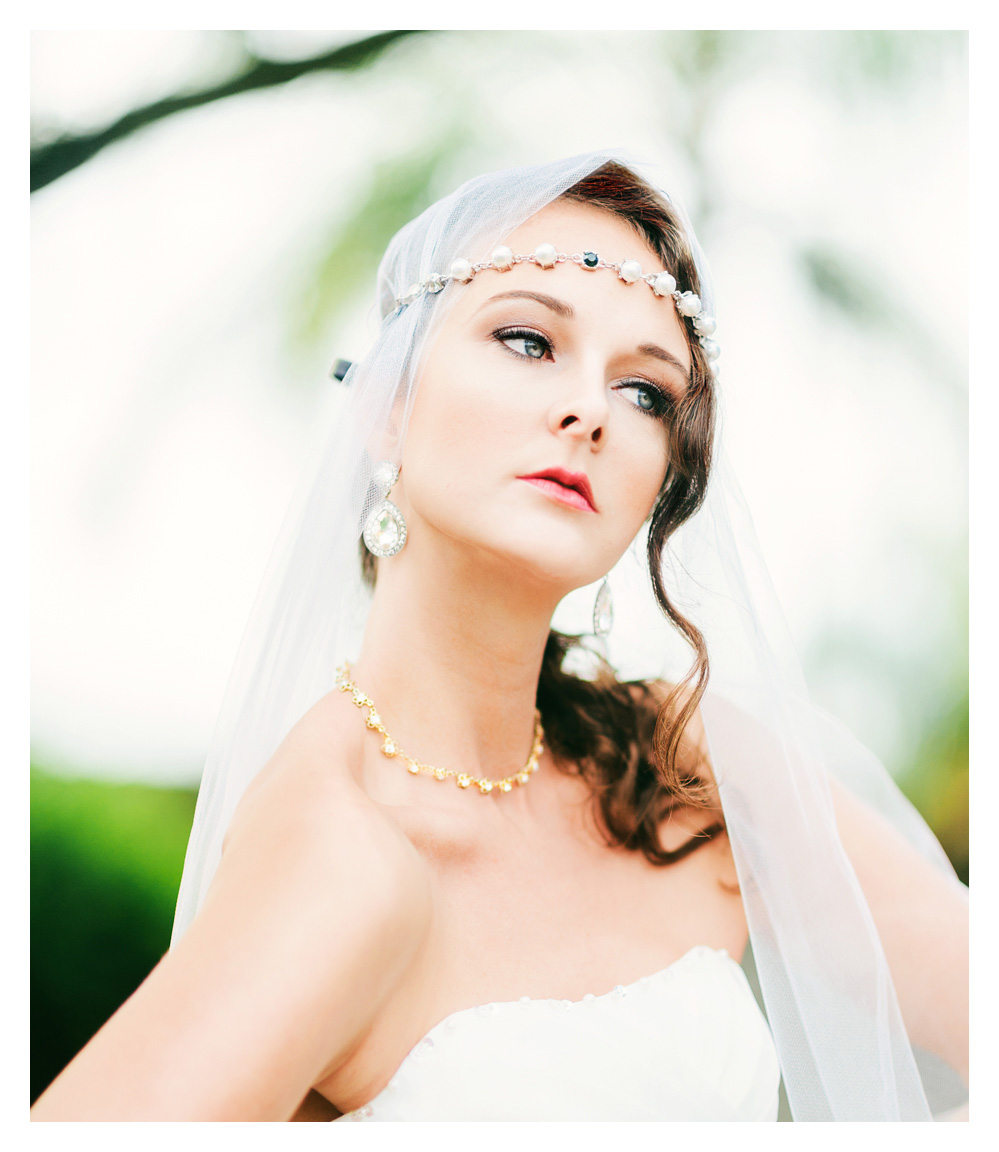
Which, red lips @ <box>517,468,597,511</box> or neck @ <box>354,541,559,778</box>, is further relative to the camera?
neck @ <box>354,541,559,778</box>

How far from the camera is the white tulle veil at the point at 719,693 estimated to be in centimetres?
164

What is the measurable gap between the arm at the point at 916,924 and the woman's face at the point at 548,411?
2.64ft

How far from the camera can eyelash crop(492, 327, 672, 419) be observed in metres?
1.58

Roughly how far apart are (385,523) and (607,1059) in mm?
940

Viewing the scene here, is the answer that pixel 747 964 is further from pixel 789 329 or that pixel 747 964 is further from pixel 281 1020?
pixel 789 329

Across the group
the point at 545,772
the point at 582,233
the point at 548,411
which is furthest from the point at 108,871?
the point at 582,233

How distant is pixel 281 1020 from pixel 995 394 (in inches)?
68.1

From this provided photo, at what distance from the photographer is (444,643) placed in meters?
1.67

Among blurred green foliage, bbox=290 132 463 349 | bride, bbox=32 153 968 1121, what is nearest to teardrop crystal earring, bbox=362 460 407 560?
bride, bbox=32 153 968 1121

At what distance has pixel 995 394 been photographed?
1941 millimetres

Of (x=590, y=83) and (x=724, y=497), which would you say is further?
(x=590, y=83)

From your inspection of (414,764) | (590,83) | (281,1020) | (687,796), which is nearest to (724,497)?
(687,796)

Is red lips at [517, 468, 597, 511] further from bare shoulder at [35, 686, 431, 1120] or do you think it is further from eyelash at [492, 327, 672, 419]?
bare shoulder at [35, 686, 431, 1120]

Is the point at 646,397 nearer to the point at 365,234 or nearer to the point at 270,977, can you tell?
the point at 365,234
